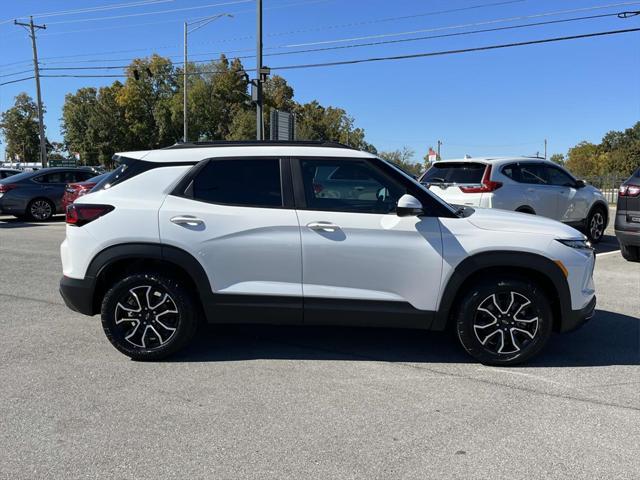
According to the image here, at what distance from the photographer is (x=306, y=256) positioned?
432 cm

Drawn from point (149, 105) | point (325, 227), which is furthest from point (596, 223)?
point (149, 105)

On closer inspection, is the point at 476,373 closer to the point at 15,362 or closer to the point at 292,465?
the point at 292,465

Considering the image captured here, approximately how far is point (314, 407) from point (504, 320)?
5.72 ft

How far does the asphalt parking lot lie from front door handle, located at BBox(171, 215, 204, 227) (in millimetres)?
1172

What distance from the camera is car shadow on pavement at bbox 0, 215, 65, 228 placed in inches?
590

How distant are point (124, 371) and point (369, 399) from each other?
1.99 metres

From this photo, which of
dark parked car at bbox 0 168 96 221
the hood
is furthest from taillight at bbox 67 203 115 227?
dark parked car at bbox 0 168 96 221

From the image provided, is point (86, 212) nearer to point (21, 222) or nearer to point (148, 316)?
point (148, 316)

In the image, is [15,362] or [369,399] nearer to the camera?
→ [369,399]

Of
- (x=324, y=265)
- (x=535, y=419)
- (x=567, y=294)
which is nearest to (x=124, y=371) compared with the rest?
(x=324, y=265)

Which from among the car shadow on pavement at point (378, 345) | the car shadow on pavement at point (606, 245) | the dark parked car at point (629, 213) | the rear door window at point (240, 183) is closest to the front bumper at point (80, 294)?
the car shadow on pavement at point (378, 345)

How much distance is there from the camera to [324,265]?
14.2 ft

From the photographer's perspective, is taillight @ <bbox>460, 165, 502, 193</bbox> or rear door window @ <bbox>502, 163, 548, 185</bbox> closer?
taillight @ <bbox>460, 165, 502, 193</bbox>

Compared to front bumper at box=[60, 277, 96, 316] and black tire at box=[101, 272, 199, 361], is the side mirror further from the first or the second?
front bumper at box=[60, 277, 96, 316]
